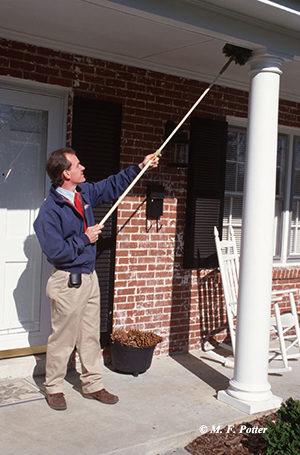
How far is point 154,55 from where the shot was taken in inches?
189

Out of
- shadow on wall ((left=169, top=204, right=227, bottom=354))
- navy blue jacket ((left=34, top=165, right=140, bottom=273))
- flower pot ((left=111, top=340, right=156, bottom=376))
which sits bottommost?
flower pot ((left=111, top=340, right=156, bottom=376))

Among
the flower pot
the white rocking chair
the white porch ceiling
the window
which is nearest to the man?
the flower pot

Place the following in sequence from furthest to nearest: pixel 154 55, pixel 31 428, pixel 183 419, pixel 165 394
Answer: pixel 154 55, pixel 165 394, pixel 183 419, pixel 31 428

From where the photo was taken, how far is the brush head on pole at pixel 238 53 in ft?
13.6

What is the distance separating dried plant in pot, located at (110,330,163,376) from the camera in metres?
4.71

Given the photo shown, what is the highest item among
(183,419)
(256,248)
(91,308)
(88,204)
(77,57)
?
(77,57)

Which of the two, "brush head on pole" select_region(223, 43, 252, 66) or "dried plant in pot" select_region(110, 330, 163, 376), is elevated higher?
"brush head on pole" select_region(223, 43, 252, 66)

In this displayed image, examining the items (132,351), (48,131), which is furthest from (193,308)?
(48,131)

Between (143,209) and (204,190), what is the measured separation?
0.79 meters

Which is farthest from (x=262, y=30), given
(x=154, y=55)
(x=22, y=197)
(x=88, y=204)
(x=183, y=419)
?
(x=183, y=419)

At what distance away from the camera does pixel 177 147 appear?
206 inches

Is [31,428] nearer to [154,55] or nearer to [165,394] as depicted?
[165,394]

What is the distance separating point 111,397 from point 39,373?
0.86 metres

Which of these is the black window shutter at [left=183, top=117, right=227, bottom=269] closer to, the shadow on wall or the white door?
the shadow on wall
